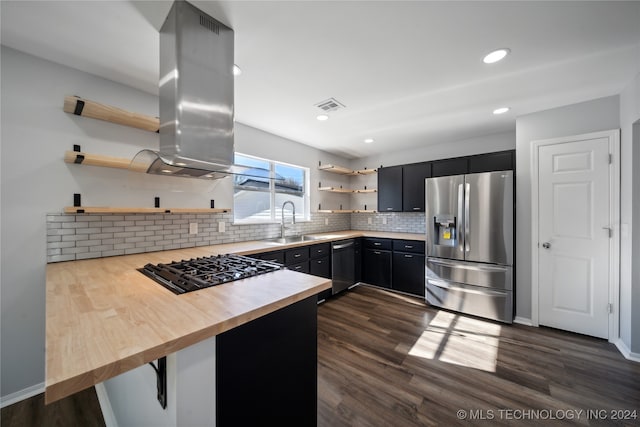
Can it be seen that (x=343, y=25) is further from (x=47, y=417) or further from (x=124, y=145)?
(x=47, y=417)

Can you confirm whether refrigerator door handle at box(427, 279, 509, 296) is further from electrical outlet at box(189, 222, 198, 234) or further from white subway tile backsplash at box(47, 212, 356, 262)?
electrical outlet at box(189, 222, 198, 234)

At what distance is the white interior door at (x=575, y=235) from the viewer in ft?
7.85

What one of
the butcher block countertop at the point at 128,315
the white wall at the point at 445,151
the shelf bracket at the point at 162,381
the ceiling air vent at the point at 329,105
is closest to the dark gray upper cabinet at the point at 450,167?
the white wall at the point at 445,151

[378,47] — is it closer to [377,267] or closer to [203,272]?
[203,272]

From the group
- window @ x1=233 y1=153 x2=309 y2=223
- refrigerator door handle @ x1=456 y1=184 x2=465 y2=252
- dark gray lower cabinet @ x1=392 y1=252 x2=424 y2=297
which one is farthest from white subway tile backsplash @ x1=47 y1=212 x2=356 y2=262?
refrigerator door handle @ x1=456 y1=184 x2=465 y2=252

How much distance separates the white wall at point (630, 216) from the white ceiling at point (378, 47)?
0.26 m

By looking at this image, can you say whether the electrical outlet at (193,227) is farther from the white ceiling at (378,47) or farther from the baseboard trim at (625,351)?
the baseboard trim at (625,351)

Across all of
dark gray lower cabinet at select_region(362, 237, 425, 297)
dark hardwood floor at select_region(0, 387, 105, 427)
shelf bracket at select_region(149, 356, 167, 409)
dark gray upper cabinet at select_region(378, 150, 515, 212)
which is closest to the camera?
shelf bracket at select_region(149, 356, 167, 409)

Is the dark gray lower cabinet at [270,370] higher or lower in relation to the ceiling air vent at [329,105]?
lower

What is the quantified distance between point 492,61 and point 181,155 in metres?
2.34

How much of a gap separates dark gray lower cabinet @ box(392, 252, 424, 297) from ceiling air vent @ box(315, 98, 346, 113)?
238cm

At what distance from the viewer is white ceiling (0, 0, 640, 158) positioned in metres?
1.37

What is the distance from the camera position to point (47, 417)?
1.57m

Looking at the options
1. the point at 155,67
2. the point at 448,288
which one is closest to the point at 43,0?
the point at 155,67
